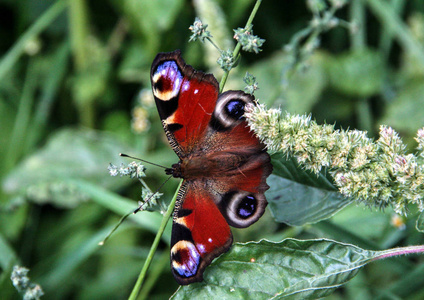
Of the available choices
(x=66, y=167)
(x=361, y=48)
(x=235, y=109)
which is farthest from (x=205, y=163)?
(x=361, y=48)

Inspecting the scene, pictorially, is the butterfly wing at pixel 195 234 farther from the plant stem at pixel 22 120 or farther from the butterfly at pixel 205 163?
the plant stem at pixel 22 120

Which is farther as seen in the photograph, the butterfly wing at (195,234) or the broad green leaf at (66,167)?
the broad green leaf at (66,167)

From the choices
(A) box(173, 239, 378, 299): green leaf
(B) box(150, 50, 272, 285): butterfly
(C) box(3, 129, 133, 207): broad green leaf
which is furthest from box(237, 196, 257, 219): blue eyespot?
(C) box(3, 129, 133, 207): broad green leaf

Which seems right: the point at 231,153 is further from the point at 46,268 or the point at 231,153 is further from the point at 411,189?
the point at 46,268

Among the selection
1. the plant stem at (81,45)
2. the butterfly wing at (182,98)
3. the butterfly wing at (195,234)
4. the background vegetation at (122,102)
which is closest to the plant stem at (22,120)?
the background vegetation at (122,102)

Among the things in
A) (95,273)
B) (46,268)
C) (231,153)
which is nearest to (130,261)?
(95,273)

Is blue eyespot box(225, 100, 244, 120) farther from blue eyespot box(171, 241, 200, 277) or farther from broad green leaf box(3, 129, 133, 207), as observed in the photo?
broad green leaf box(3, 129, 133, 207)
